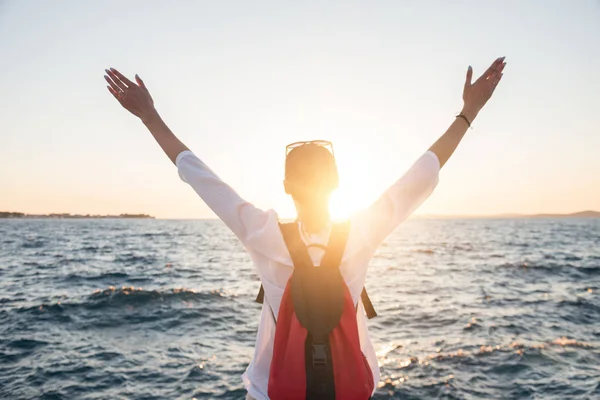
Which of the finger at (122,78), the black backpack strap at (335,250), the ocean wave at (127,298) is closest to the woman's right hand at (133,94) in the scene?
the finger at (122,78)

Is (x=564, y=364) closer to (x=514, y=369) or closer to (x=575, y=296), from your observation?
(x=514, y=369)

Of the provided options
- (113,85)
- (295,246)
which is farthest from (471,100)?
(113,85)

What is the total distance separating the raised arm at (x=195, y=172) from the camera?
1.68m

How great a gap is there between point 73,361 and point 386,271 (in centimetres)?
1703

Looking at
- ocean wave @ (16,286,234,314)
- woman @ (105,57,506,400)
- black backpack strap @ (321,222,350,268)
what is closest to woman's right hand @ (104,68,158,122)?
woman @ (105,57,506,400)

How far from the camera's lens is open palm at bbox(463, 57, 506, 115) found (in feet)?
6.62

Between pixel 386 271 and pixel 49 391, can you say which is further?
pixel 386 271

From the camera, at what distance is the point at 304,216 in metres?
1.78

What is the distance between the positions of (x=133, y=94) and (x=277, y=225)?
959 mm

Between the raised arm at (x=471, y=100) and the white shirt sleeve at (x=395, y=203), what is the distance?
182 millimetres

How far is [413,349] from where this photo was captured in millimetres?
9570

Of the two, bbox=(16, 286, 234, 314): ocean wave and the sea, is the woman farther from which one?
bbox=(16, 286, 234, 314): ocean wave

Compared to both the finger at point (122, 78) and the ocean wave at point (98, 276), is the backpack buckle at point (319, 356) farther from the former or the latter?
the ocean wave at point (98, 276)

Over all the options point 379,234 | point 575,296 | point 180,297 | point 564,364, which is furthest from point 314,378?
point 575,296
